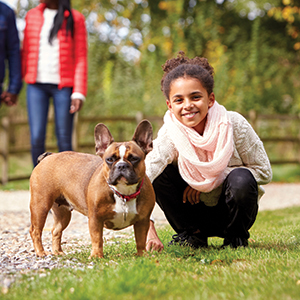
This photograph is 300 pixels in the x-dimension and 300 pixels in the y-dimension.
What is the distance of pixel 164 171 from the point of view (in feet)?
11.2

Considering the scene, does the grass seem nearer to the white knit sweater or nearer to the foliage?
the white knit sweater

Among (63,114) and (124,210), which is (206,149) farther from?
(63,114)

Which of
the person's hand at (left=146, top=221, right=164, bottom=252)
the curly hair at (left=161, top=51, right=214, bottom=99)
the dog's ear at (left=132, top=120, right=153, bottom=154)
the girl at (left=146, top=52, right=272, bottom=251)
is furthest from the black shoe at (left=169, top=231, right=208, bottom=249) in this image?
the curly hair at (left=161, top=51, right=214, bottom=99)

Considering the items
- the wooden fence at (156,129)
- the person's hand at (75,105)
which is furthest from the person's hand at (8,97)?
the wooden fence at (156,129)

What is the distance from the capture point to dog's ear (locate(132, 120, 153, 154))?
294cm

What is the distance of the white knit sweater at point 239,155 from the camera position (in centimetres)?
323

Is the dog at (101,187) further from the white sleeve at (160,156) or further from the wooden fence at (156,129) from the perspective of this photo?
the wooden fence at (156,129)

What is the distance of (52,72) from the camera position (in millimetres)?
4984

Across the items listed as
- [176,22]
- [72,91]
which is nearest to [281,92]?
[176,22]

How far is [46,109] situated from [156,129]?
6327 mm

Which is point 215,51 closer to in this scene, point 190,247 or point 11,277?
point 190,247

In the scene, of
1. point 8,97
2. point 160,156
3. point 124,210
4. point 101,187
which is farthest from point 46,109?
point 124,210

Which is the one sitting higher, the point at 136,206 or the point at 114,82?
the point at 114,82

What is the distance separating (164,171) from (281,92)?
40.4 feet
